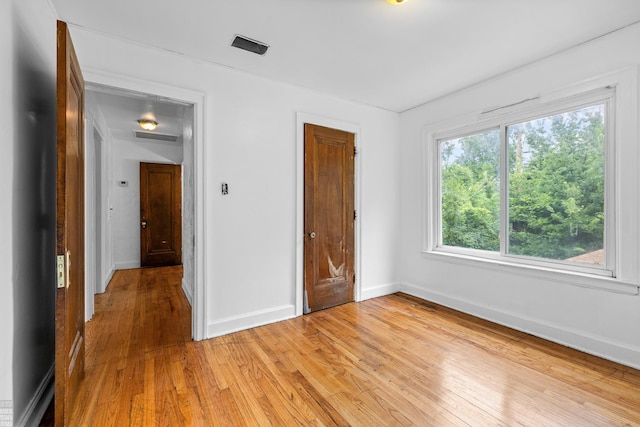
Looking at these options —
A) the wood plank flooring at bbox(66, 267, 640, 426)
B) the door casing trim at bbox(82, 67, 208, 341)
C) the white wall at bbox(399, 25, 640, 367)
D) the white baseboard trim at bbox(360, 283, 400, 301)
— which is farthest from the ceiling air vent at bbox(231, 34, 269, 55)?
the white baseboard trim at bbox(360, 283, 400, 301)

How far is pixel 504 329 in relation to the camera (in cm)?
291

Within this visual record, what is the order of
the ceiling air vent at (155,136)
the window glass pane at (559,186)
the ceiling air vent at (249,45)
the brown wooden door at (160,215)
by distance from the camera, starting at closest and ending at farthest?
the ceiling air vent at (249,45), the window glass pane at (559,186), the ceiling air vent at (155,136), the brown wooden door at (160,215)

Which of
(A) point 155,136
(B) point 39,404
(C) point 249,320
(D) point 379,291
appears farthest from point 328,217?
(A) point 155,136

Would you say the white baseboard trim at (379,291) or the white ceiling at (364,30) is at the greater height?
the white ceiling at (364,30)

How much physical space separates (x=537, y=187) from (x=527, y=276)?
880 millimetres

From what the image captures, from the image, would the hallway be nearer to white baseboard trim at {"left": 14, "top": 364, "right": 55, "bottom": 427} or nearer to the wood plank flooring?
the wood plank flooring

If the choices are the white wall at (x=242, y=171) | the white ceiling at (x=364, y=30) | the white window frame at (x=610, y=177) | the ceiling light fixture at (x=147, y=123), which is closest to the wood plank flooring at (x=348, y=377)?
the white wall at (x=242, y=171)

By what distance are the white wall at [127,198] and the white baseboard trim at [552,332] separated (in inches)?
227

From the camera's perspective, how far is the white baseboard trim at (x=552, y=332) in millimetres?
2262

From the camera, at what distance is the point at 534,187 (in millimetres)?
2883

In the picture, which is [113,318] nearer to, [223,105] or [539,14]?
[223,105]

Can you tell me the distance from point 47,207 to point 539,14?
12.0 feet

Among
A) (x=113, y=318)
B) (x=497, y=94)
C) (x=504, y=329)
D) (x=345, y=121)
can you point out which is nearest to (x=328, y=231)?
(x=345, y=121)

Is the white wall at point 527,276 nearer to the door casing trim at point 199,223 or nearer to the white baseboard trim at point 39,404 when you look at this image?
the door casing trim at point 199,223
